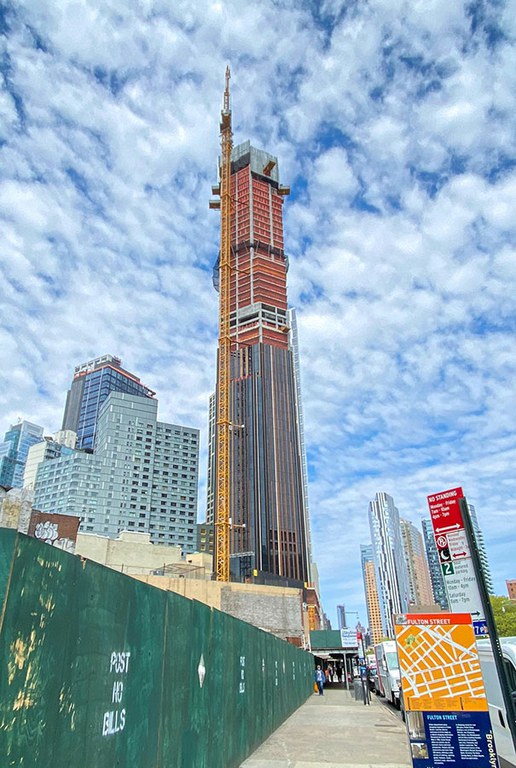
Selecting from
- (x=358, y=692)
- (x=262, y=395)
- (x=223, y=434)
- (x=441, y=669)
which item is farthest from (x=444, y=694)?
(x=262, y=395)

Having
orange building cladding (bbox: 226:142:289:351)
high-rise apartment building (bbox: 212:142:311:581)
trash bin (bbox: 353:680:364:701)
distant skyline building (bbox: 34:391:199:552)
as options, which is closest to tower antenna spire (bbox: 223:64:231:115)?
high-rise apartment building (bbox: 212:142:311:581)

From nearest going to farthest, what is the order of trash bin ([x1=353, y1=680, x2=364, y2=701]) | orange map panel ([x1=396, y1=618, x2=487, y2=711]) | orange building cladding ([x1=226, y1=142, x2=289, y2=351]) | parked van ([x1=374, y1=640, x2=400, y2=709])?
orange map panel ([x1=396, y1=618, x2=487, y2=711]), parked van ([x1=374, y1=640, x2=400, y2=709]), trash bin ([x1=353, y1=680, x2=364, y2=701]), orange building cladding ([x1=226, y1=142, x2=289, y2=351])

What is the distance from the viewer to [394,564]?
178375mm

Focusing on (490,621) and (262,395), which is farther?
(262,395)

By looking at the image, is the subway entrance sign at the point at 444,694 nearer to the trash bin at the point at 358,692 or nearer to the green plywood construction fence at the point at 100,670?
the green plywood construction fence at the point at 100,670

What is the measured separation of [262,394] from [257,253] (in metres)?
56.5

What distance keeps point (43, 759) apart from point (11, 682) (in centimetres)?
81

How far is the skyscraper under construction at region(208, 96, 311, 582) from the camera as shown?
132 meters

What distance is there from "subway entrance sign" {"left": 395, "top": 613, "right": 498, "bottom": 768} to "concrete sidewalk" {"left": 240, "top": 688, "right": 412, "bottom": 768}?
11.4 feet

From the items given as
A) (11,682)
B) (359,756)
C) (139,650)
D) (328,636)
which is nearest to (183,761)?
(139,650)

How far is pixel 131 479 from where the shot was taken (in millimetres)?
160250

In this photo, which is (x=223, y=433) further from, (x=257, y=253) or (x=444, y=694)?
(x=257, y=253)

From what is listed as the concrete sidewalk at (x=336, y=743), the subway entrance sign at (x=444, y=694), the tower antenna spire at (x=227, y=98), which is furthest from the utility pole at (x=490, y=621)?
the tower antenna spire at (x=227, y=98)

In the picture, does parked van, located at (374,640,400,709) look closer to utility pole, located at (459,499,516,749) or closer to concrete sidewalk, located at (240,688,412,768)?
concrete sidewalk, located at (240,688,412,768)
